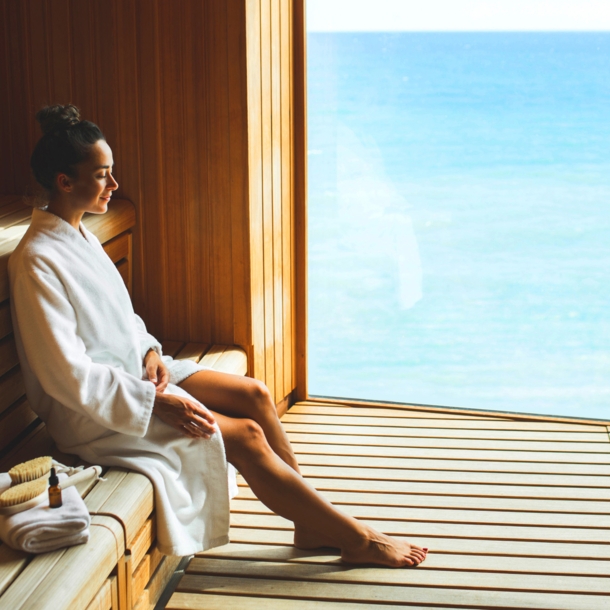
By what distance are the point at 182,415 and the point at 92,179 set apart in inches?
24.0

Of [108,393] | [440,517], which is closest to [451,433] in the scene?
[440,517]

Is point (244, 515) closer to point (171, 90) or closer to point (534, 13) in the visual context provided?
point (171, 90)

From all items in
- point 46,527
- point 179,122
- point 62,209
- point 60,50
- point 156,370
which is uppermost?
point 60,50

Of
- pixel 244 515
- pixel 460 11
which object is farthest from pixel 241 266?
pixel 460 11

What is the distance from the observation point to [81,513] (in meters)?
1.61

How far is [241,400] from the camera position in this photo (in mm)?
2236

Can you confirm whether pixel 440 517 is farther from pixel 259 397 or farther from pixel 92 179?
pixel 92 179

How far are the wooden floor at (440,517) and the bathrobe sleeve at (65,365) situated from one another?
0.52 metres

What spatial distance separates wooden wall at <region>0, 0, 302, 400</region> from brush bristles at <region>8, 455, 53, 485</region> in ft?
4.05

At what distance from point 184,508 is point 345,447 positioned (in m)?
1.06

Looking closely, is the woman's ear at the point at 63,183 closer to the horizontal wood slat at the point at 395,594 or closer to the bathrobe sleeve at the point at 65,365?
the bathrobe sleeve at the point at 65,365

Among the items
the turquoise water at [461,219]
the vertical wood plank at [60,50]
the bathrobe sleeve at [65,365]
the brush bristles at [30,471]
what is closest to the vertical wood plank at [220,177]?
the vertical wood plank at [60,50]

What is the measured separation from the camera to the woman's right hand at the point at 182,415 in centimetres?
197

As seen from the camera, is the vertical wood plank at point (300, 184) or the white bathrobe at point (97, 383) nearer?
the white bathrobe at point (97, 383)
